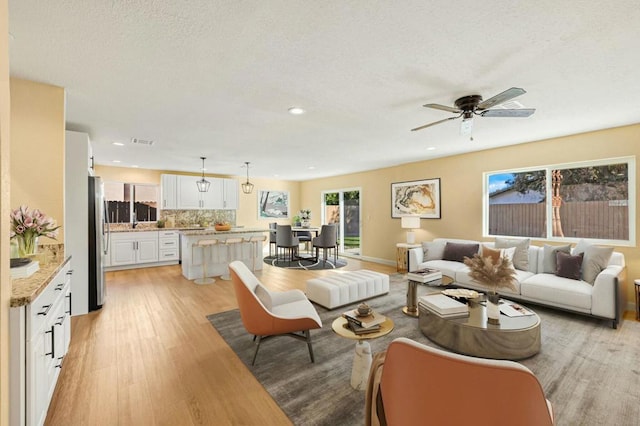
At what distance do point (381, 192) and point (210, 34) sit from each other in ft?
19.7

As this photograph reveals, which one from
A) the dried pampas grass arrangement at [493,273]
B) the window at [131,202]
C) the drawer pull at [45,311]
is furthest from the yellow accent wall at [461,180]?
the drawer pull at [45,311]

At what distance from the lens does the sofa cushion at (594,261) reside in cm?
345

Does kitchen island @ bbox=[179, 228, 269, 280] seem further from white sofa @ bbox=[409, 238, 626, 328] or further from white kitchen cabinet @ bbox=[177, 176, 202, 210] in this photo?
white sofa @ bbox=[409, 238, 626, 328]

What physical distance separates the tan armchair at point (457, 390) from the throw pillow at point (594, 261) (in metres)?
3.70

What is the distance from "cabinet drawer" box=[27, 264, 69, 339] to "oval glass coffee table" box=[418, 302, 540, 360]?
3.04 m

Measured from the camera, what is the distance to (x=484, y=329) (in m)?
2.44

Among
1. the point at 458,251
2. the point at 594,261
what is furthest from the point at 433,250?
the point at 594,261

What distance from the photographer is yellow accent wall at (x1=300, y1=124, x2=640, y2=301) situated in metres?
3.80

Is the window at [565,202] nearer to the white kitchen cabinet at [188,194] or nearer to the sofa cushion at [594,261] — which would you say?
the sofa cushion at [594,261]

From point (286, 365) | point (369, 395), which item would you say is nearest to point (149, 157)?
point (286, 365)

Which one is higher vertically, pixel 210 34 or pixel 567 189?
pixel 210 34

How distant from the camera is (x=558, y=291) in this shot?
3.43 meters

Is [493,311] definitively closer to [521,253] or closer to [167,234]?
[521,253]

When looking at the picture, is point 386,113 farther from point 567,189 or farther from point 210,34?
point 567,189
